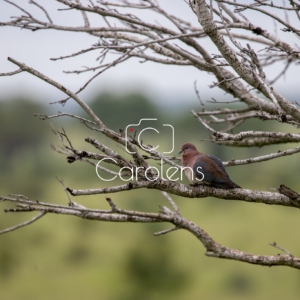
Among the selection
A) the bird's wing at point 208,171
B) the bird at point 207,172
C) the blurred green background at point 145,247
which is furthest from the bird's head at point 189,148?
the blurred green background at point 145,247

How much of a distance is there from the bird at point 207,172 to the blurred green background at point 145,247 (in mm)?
18327

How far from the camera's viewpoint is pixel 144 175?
12.1ft

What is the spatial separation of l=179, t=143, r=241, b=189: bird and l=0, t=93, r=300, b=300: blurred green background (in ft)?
60.1

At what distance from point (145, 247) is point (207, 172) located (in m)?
26.2

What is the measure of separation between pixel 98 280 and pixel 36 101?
30266 mm

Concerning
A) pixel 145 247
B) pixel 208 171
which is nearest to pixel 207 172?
pixel 208 171

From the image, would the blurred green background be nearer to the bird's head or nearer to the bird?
the bird's head

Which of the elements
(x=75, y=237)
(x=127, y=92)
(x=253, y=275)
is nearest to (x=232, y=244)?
(x=253, y=275)

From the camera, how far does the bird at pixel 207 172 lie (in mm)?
4418

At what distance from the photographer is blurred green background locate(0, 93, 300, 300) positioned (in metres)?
28.1

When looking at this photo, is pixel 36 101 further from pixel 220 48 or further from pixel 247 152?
pixel 220 48

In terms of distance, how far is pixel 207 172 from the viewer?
4527 mm

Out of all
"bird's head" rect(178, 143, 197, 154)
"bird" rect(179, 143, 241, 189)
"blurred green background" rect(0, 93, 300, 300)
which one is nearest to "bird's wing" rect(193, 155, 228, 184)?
"bird" rect(179, 143, 241, 189)

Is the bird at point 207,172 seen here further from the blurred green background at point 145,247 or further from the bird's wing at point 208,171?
the blurred green background at point 145,247
